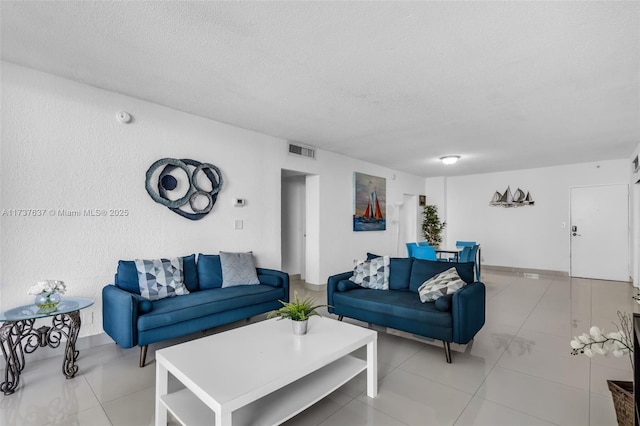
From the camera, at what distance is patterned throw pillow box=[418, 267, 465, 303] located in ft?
9.77

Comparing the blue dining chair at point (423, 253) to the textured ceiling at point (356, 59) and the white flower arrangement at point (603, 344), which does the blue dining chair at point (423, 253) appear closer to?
the textured ceiling at point (356, 59)

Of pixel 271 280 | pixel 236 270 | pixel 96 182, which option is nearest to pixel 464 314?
pixel 271 280

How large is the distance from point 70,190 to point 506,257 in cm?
868

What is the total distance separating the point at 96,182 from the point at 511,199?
8386mm

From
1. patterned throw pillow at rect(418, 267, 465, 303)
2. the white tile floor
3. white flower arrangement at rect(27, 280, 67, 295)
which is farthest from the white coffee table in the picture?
white flower arrangement at rect(27, 280, 67, 295)

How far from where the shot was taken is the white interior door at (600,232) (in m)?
6.42

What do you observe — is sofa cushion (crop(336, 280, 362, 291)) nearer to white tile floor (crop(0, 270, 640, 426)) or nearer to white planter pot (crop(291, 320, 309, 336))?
white tile floor (crop(0, 270, 640, 426))

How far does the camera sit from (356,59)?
8.45 ft

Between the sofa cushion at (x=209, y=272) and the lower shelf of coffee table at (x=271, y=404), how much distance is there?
1.75 meters

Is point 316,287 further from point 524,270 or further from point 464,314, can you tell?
point 524,270

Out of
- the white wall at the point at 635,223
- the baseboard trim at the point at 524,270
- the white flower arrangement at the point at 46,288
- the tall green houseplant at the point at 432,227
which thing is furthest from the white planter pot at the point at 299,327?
the baseboard trim at the point at 524,270

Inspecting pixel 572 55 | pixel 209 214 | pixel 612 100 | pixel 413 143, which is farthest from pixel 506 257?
pixel 209 214

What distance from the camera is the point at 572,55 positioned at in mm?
2469

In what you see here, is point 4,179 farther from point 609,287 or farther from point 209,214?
point 609,287
